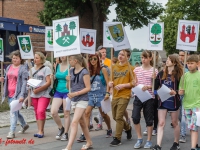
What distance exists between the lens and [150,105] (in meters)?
7.64

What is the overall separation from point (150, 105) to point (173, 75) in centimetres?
74

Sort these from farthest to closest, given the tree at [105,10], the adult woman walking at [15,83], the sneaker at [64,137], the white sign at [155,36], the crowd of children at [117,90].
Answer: the tree at [105,10], the adult woman walking at [15,83], the sneaker at [64,137], the white sign at [155,36], the crowd of children at [117,90]

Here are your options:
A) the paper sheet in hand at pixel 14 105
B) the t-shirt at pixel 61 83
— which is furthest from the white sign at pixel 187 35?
the paper sheet in hand at pixel 14 105

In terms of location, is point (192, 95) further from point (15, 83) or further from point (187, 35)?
point (15, 83)

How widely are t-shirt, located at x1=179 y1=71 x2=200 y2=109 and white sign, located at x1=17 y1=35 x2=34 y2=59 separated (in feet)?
11.4

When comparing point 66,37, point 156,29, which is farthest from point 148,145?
point 66,37

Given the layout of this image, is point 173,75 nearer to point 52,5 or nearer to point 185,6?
point 52,5

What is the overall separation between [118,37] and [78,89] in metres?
1.34

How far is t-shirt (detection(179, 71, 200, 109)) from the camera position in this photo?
700 centimetres

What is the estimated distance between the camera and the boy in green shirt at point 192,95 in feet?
22.9

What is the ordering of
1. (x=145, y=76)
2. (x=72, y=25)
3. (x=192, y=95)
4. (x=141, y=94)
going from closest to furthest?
(x=192, y=95), (x=72, y=25), (x=141, y=94), (x=145, y=76)

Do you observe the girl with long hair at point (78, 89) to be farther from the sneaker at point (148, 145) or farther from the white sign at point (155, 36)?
the white sign at point (155, 36)

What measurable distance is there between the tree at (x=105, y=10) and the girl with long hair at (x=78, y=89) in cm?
2265

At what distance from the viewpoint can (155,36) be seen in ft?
26.7
